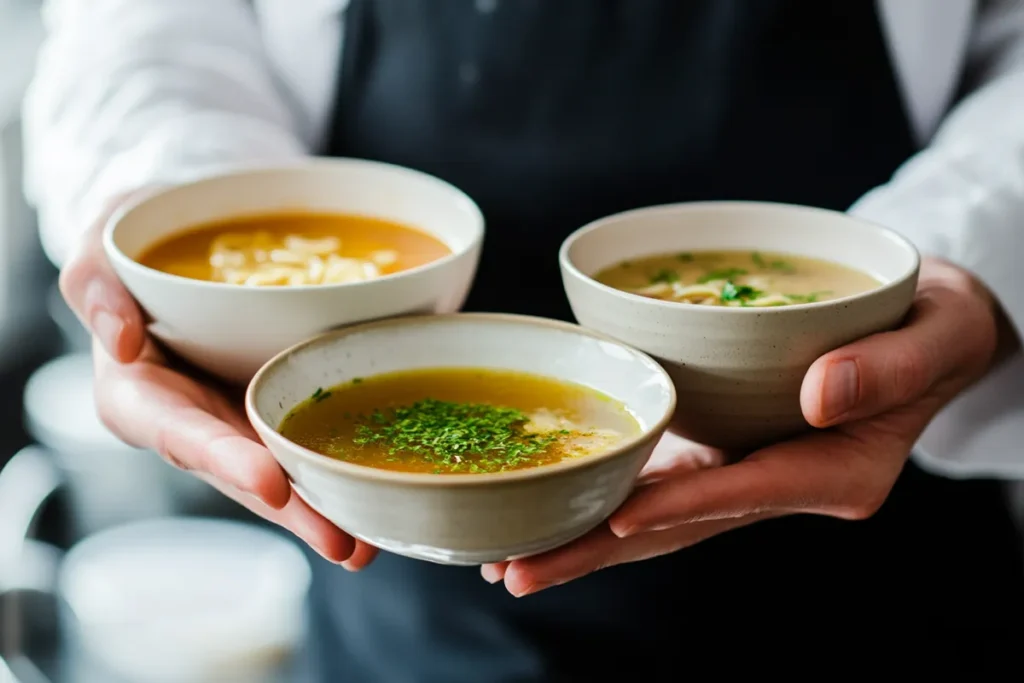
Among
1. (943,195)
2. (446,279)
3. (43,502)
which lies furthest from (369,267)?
(43,502)

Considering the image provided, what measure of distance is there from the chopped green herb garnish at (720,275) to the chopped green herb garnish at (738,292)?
0.04 metres

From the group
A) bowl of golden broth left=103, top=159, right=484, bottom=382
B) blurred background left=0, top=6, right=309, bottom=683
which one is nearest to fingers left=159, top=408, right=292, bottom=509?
bowl of golden broth left=103, top=159, right=484, bottom=382

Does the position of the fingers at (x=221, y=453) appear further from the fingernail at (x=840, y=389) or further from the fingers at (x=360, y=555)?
the fingernail at (x=840, y=389)

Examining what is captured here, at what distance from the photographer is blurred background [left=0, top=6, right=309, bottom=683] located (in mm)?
2053

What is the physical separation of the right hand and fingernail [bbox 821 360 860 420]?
0.43 meters

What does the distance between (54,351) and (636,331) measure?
1702mm

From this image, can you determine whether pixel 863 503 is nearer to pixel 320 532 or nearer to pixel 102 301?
pixel 320 532

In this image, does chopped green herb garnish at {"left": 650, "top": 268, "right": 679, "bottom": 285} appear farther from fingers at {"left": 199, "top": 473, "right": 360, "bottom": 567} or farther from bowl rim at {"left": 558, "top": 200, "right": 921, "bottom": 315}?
fingers at {"left": 199, "top": 473, "right": 360, "bottom": 567}

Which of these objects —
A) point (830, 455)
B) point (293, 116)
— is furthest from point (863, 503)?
point (293, 116)

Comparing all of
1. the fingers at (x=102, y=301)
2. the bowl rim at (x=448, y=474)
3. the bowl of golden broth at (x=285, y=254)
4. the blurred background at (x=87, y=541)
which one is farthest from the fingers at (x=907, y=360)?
the blurred background at (x=87, y=541)

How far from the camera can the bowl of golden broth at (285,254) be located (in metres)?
1.04

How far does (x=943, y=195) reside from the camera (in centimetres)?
131

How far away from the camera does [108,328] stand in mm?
1077

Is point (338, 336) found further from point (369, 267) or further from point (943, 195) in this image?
point (943, 195)
